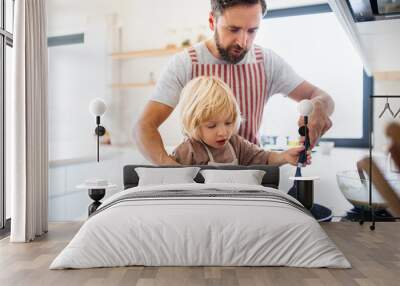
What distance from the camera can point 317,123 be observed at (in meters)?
5.68

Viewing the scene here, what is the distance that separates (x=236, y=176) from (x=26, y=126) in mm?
2279

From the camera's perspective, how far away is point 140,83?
5.86 m

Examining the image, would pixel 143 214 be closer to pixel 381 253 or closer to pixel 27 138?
pixel 27 138

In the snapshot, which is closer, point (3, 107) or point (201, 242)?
point (201, 242)

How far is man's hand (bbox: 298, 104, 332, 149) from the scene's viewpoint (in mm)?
5653

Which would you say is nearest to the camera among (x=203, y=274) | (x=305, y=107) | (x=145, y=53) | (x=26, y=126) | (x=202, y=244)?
(x=203, y=274)

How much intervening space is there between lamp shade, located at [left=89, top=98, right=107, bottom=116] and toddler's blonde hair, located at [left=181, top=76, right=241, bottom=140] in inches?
38.4

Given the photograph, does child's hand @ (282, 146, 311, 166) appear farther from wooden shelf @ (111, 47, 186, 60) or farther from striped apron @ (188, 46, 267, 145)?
wooden shelf @ (111, 47, 186, 60)

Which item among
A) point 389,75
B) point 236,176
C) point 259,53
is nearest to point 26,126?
point 236,176

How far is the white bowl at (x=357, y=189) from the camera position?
559 cm

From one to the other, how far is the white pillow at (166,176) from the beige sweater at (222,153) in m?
0.22

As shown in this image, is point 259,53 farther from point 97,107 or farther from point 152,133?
point 97,107

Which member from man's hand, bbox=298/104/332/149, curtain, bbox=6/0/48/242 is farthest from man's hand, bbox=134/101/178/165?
man's hand, bbox=298/104/332/149

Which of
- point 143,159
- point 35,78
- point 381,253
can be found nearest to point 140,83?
Answer: point 143,159
